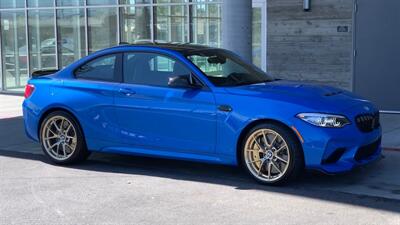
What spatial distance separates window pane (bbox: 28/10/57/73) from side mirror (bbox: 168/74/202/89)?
11.1 meters

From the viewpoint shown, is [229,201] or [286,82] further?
[286,82]

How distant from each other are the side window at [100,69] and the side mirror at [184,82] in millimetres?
1043

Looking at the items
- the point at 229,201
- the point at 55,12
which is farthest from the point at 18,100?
the point at 229,201

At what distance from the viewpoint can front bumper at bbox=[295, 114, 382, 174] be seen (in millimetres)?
6051

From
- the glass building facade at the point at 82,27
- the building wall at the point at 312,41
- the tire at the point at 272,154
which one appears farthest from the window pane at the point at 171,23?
the tire at the point at 272,154

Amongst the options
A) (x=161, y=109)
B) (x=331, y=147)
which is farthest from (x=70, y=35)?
(x=331, y=147)

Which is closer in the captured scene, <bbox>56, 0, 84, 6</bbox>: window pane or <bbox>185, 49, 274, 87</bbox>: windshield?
<bbox>185, 49, 274, 87</bbox>: windshield

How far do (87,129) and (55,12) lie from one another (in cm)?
1034

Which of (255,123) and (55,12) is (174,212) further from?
(55,12)

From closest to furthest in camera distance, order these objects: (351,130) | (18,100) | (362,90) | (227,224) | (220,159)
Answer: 1. (227,224)
2. (351,130)
3. (220,159)
4. (362,90)
5. (18,100)

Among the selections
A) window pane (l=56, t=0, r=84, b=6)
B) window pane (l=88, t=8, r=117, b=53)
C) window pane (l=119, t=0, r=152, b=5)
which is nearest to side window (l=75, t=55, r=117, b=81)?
window pane (l=119, t=0, r=152, b=5)

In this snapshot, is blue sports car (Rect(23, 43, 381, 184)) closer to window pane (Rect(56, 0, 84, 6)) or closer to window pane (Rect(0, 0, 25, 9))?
window pane (Rect(56, 0, 84, 6))

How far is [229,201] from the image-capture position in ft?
19.2

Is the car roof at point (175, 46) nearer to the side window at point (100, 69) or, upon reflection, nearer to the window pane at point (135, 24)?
the side window at point (100, 69)
